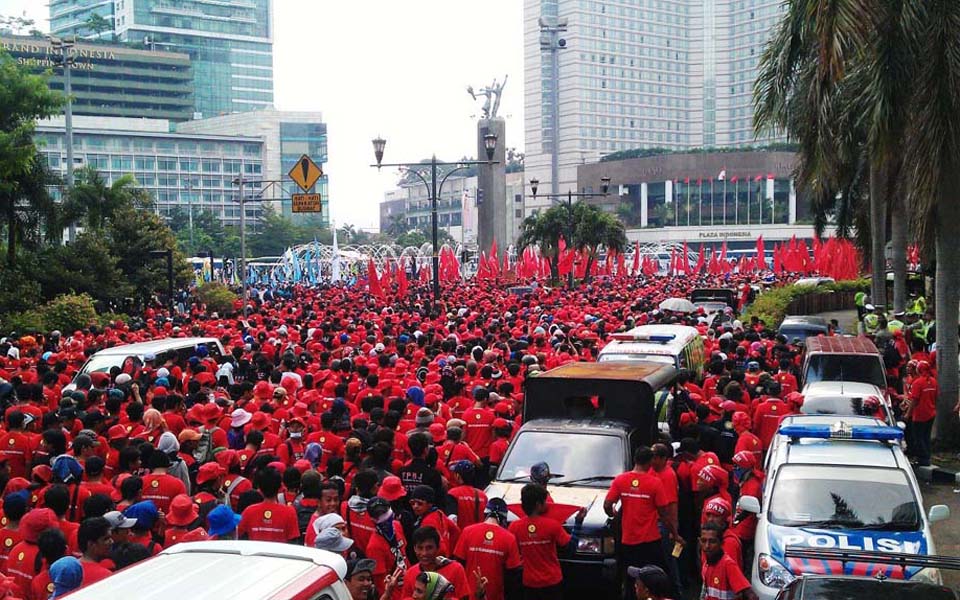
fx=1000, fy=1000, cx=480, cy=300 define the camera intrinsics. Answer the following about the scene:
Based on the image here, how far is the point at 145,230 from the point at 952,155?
94.9 feet

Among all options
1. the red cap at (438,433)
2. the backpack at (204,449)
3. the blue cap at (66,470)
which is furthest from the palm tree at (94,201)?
the blue cap at (66,470)

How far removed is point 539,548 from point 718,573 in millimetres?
1285

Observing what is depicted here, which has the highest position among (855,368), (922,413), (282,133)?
(282,133)

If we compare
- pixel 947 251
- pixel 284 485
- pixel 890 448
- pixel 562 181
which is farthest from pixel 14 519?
pixel 562 181

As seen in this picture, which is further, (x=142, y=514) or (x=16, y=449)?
(x=16, y=449)

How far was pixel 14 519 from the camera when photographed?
7.07 meters

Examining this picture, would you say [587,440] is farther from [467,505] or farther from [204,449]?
[204,449]

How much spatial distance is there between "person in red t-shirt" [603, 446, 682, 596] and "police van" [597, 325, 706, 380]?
6339 millimetres

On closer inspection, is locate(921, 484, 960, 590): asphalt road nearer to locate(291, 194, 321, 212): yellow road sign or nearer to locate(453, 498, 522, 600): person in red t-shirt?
locate(453, 498, 522, 600): person in red t-shirt

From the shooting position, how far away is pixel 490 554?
6836mm

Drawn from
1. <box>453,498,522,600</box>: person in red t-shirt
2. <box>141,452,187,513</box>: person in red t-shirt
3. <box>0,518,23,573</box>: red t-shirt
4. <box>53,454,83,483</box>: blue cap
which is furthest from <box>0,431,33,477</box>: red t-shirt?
<box>453,498,522,600</box>: person in red t-shirt

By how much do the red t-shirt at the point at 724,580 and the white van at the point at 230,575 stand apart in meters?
3.04

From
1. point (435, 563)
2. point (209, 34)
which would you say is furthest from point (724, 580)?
point (209, 34)

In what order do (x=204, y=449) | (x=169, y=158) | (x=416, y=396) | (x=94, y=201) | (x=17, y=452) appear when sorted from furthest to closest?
(x=169, y=158), (x=94, y=201), (x=416, y=396), (x=204, y=449), (x=17, y=452)
